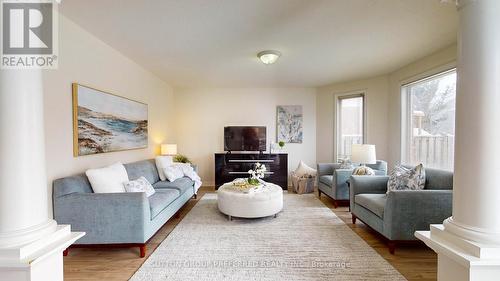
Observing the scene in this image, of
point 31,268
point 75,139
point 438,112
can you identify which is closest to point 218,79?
point 75,139

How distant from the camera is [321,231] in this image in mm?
3098

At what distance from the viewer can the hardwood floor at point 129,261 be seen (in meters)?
2.18

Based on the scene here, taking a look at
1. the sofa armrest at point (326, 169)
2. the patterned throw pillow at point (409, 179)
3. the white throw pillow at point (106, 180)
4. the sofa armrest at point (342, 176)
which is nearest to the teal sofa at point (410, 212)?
the patterned throw pillow at point (409, 179)

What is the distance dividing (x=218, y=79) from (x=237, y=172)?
2205mm

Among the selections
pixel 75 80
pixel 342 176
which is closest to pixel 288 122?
pixel 342 176

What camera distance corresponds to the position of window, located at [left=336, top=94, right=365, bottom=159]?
5.40m

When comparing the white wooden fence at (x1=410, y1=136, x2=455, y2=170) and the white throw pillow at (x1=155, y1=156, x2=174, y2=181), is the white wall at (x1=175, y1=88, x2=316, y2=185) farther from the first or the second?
the white wooden fence at (x1=410, y1=136, x2=455, y2=170)

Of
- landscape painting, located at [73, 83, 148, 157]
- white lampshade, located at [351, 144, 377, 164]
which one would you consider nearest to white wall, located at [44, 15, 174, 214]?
landscape painting, located at [73, 83, 148, 157]

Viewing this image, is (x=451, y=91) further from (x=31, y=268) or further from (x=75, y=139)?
(x=75, y=139)

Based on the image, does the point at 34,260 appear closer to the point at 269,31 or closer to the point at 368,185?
the point at 269,31

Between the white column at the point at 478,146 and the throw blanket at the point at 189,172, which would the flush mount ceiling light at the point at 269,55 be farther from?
the throw blanket at the point at 189,172

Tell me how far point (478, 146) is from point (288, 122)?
4.75 meters

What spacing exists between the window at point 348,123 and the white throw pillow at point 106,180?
472 cm

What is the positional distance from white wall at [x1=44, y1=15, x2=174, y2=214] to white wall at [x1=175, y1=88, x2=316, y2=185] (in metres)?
1.82
